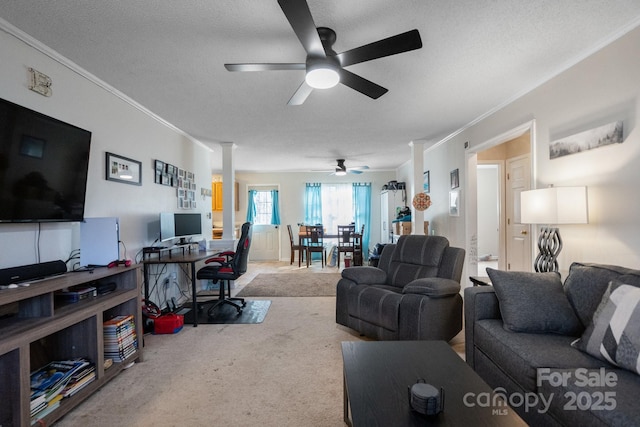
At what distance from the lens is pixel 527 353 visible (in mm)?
1416

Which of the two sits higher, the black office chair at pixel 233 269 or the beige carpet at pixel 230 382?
the black office chair at pixel 233 269

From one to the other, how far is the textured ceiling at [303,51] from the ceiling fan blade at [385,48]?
234 mm

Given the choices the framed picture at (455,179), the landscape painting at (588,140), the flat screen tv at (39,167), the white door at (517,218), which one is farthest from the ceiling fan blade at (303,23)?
the white door at (517,218)

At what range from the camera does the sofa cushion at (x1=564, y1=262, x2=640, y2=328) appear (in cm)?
154

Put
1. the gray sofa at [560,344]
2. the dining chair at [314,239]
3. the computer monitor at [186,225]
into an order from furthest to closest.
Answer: the dining chair at [314,239] → the computer monitor at [186,225] → the gray sofa at [560,344]

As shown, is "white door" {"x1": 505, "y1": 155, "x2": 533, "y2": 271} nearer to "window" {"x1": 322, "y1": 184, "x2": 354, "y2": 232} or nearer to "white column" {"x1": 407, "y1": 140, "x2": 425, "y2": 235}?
"white column" {"x1": 407, "y1": 140, "x2": 425, "y2": 235}

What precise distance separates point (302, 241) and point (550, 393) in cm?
574

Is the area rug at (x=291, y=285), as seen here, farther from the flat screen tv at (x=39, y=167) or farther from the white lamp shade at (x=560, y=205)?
the white lamp shade at (x=560, y=205)

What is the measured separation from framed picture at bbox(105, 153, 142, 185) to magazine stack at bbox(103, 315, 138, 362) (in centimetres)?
129

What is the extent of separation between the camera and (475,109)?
3.29m

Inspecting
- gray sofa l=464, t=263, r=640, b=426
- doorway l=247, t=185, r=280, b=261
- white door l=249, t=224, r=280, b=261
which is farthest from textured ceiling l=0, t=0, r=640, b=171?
white door l=249, t=224, r=280, b=261

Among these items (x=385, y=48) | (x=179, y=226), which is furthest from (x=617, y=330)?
(x=179, y=226)

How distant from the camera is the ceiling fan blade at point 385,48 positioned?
1541 millimetres

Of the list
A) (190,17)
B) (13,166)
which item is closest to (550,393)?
(190,17)
